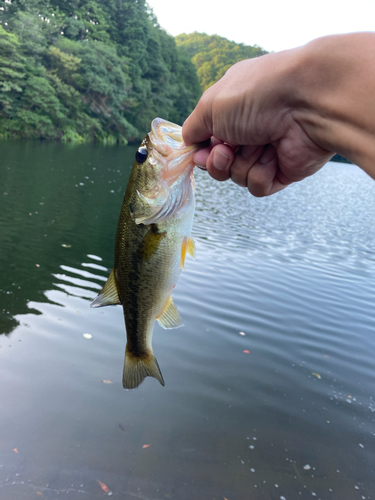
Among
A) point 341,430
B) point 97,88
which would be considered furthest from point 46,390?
point 97,88

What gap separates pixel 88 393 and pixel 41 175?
15.0 metres

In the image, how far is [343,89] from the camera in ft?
3.81

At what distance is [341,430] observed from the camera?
4.50 metres

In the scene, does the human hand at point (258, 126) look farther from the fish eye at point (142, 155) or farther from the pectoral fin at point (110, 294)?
the pectoral fin at point (110, 294)

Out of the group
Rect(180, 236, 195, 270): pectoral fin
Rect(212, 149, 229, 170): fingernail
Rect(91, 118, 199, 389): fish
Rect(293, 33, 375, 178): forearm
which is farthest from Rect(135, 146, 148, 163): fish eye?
Rect(293, 33, 375, 178): forearm

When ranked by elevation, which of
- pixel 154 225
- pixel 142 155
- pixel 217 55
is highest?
pixel 217 55

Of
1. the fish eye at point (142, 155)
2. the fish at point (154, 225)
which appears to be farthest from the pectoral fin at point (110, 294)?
the fish eye at point (142, 155)

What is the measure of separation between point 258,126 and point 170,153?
0.46 m

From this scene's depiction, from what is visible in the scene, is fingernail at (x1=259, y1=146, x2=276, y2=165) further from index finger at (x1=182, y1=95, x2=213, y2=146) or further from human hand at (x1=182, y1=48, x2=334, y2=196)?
index finger at (x1=182, y1=95, x2=213, y2=146)

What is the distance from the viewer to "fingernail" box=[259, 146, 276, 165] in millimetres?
2072

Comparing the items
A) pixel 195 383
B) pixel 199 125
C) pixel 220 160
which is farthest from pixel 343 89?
pixel 195 383

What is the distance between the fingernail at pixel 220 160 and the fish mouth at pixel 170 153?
11cm

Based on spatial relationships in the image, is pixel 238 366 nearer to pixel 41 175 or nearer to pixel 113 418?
pixel 113 418

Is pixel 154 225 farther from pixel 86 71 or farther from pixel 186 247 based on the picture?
pixel 86 71
